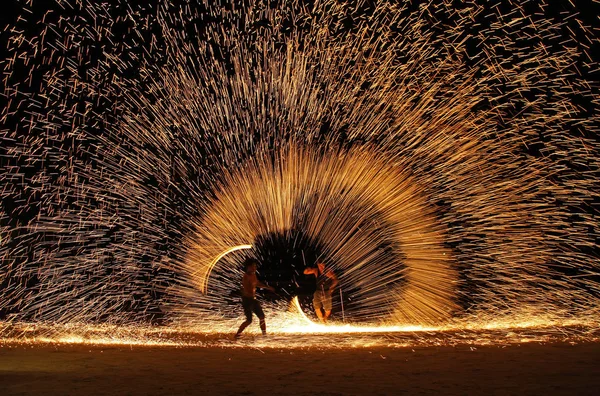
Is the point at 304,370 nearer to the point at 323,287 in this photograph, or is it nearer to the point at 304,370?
the point at 304,370

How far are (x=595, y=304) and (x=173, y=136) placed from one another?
1141 centimetres

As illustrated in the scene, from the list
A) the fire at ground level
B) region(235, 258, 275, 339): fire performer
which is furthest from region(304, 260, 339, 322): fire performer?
the fire at ground level

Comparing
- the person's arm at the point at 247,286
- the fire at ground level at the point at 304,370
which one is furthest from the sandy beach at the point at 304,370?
the person's arm at the point at 247,286

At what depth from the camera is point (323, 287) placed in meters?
13.1

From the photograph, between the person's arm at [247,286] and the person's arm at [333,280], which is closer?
the person's arm at [247,286]

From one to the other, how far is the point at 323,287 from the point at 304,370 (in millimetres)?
5568

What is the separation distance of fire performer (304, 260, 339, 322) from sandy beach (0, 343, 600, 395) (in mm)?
3228

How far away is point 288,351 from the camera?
939 cm

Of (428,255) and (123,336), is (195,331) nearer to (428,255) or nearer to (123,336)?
(123,336)

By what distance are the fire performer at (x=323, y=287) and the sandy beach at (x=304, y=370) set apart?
127 inches

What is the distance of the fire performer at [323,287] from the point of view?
1284 centimetres

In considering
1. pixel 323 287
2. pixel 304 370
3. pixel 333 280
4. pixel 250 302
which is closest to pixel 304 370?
pixel 304 370

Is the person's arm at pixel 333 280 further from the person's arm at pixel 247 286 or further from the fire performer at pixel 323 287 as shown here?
the person's arm at pixel 247 286

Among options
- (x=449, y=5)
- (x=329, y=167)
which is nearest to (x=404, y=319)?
(x=329, y=167)
